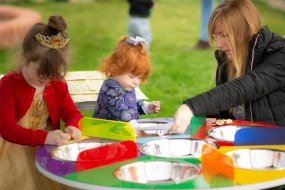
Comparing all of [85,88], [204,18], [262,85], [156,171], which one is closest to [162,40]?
[204,18]

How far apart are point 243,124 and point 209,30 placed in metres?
0.53

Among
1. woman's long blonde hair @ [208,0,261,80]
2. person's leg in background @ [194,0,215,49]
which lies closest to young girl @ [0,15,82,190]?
woman's long blonde hair @ [208,0,261,80]

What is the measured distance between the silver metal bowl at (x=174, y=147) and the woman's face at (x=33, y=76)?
0.59 metres

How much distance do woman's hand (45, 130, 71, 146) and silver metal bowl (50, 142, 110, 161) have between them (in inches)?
1.4

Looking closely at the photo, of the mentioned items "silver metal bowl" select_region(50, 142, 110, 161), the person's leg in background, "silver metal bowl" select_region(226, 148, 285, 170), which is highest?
"silver metal bowl" select_region(226, 148, 285, 170)

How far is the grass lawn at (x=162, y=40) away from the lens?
7126 millimetres

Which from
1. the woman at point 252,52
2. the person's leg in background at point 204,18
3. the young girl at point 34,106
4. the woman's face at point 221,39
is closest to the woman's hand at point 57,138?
the young girl at point 34,106

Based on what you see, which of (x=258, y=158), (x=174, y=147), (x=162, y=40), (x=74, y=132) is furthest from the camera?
(x=162, y=40)

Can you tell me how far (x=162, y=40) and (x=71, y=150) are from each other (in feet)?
22.8

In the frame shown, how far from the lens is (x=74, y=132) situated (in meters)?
3.00

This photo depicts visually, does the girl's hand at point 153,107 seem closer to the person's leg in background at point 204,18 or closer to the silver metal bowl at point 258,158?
the silver metal bowl at point 258,158

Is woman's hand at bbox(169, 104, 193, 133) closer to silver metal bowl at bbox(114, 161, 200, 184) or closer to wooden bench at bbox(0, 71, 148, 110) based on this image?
silver metal bowl at bbox(114, 161, 200, 184)

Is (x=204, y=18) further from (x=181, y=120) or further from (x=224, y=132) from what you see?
(x=181, y=120)

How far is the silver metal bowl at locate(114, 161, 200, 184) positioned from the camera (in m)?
2.52
